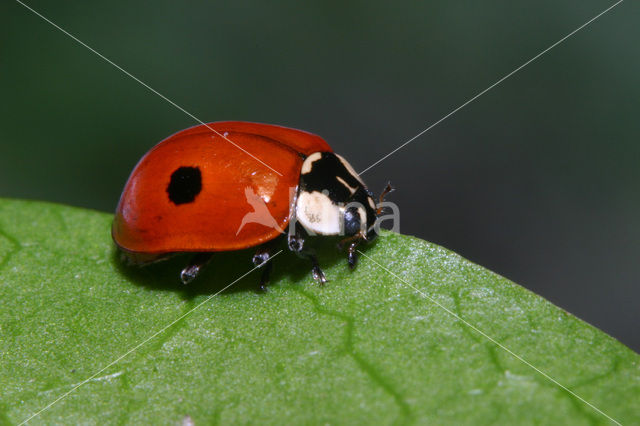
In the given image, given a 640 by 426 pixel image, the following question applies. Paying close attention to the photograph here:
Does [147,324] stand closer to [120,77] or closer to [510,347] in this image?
[510,347]

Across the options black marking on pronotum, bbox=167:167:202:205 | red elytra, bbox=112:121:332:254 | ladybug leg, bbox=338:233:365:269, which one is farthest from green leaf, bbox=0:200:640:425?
black marking on pronotum, bbox=167:167:202:205

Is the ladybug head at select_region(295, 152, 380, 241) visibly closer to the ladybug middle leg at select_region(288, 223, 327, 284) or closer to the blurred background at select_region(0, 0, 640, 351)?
the ladybug middle leg at select_region(288, 223, 327, 284)

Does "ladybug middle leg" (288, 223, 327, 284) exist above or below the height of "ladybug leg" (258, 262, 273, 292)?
above

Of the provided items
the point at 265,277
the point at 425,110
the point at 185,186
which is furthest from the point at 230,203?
the point at 425,110

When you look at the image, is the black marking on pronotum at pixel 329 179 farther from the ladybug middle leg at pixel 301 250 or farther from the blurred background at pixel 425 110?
the blurred background at pixel 425 110

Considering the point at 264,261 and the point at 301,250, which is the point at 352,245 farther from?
the point at 264,261

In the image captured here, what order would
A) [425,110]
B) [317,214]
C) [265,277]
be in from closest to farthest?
[265,277]
[317,214]
[425,110]

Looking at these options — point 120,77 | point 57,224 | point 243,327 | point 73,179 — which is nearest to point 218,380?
point 243,327
